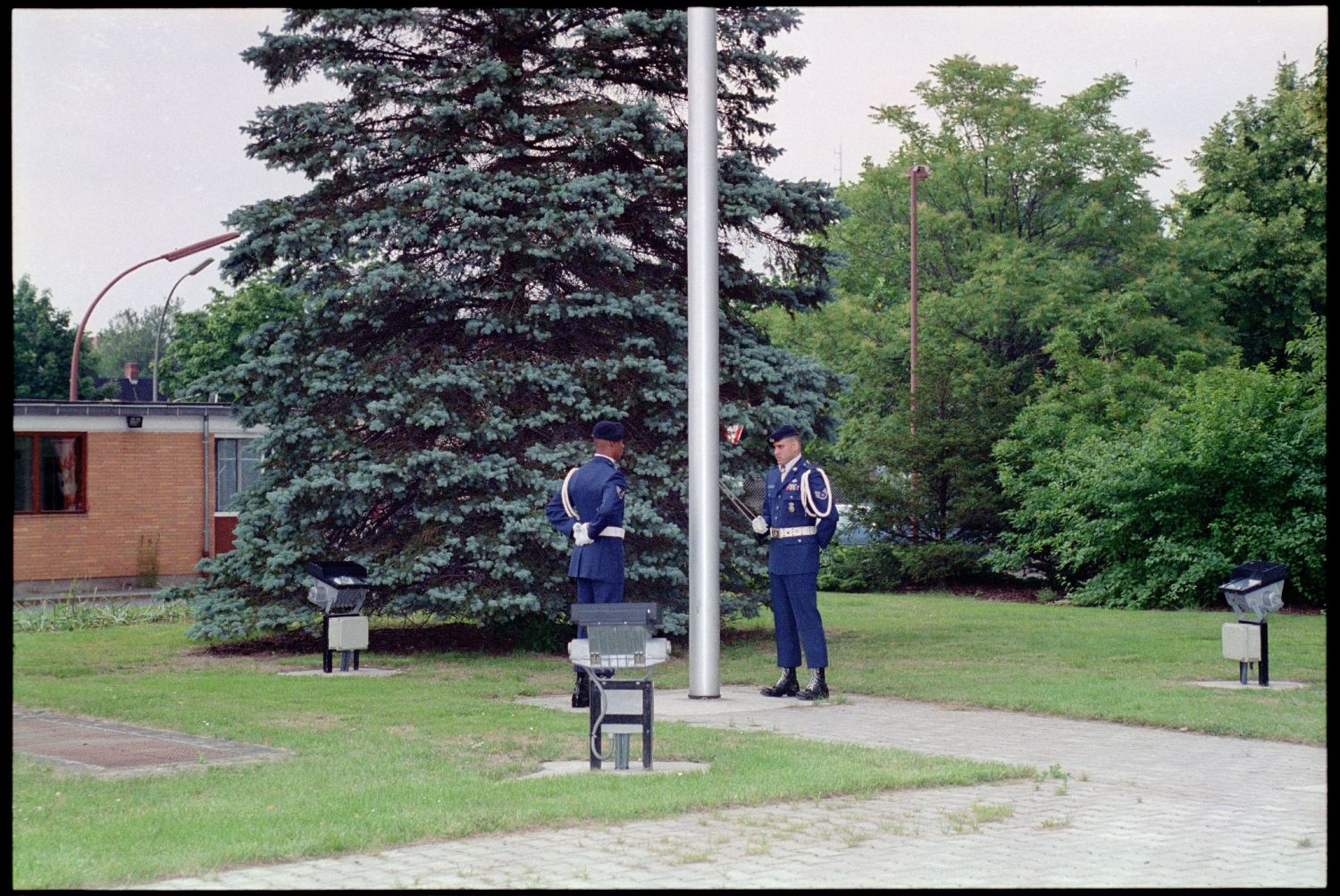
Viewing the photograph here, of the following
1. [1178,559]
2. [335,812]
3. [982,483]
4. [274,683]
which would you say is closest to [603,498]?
[274,683]

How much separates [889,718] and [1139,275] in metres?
31.7

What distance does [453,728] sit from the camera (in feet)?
36.5

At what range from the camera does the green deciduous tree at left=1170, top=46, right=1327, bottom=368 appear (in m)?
40.8

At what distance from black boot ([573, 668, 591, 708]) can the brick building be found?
19.4 meters

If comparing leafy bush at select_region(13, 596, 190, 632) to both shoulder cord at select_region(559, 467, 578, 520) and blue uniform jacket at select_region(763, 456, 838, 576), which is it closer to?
shoulder cord at select_region(559, 467, 578, 520)

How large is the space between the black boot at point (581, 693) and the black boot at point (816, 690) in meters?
1.72

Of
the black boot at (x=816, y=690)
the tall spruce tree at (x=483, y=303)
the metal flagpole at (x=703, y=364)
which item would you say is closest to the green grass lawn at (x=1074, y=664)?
the black boot at (x=816, y=690)

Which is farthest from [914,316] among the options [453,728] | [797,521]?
[453,728]

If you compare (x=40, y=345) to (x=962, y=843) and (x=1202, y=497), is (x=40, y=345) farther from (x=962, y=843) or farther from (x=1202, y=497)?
(x=962, y=843)

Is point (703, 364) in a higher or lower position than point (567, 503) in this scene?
higher

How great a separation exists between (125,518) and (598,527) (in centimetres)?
2192

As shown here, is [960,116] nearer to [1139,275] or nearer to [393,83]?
Result: [1139,275]

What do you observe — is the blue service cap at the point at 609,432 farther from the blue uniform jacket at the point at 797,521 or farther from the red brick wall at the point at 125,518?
the red brick wall at the point at 125,518

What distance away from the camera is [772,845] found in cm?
713
